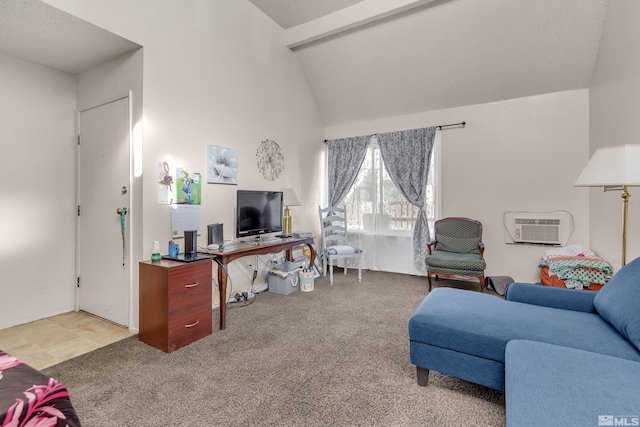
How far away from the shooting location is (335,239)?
4805mm

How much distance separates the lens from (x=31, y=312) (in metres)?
2.91

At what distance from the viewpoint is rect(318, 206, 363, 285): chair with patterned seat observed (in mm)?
4293

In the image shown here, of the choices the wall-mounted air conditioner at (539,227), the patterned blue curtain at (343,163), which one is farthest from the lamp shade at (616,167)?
the patterned blue curtain at (343,163)

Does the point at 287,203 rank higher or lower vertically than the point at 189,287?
higher

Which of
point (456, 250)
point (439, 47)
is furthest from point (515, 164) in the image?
point (439, 47)

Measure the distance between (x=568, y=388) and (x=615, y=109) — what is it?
3100 mm

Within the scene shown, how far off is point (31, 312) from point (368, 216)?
4313 mm

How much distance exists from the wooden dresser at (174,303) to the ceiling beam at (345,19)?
3318 mm

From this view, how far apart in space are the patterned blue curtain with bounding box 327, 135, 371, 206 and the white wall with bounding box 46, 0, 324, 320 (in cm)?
74

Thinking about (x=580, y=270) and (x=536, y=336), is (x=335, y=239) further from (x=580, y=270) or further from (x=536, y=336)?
(x=536, y=336)

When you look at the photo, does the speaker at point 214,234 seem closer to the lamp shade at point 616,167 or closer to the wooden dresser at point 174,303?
the wooden dresser at point 174,303

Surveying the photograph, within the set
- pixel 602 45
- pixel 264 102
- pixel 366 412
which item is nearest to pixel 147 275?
pixel 366 412

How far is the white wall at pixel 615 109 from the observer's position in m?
2.47

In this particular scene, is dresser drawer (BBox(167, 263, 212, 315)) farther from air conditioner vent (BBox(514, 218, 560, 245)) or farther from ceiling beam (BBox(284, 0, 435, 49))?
air conditioner vent (BBox(514, 218, 560, 245))
